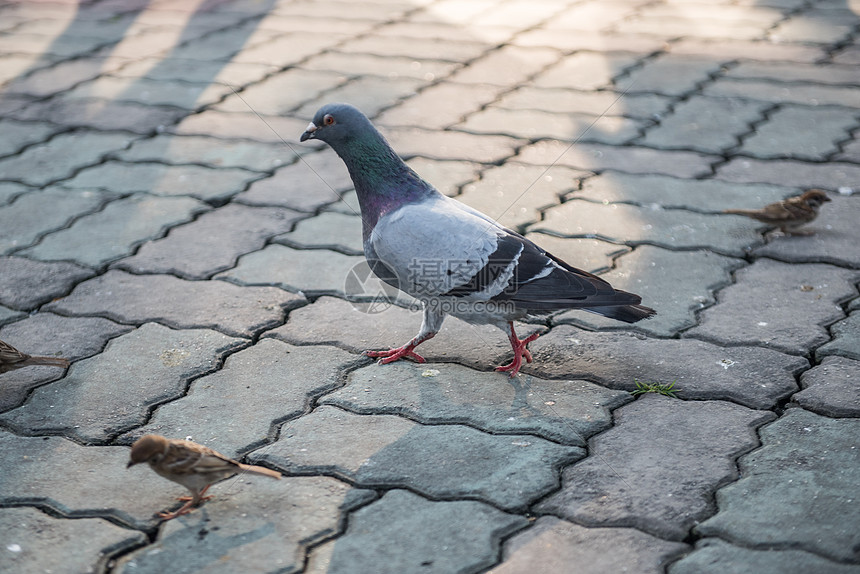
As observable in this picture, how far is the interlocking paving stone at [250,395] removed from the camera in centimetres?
289

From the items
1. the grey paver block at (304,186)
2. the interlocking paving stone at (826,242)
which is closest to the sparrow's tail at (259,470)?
the grey paver block at (304,186)

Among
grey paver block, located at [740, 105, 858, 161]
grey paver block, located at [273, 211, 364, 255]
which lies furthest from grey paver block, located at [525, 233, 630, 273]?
grey paver block, located at [740, 105, 858, 161]

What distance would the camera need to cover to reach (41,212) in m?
4.60

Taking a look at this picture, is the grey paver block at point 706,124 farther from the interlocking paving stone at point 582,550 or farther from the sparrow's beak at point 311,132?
the interlocking paving stone at point 582,550

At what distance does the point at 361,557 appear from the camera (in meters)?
2.31

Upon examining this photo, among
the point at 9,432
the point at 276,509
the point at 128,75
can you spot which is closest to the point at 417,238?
the point at 276,509

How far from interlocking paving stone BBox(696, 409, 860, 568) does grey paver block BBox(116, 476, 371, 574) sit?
3.58 ft

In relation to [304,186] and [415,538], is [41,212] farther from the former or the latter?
[415,538]

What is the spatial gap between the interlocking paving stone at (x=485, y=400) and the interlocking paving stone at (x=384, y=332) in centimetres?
11

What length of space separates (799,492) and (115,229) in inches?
136

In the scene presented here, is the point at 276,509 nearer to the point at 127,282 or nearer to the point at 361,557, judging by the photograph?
the point at 361,557

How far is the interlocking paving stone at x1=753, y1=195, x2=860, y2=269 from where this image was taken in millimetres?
3992

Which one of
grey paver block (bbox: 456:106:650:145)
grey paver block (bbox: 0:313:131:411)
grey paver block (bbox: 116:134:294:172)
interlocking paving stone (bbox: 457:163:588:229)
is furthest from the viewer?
grey paver block (bbox: 456:106:650:145)

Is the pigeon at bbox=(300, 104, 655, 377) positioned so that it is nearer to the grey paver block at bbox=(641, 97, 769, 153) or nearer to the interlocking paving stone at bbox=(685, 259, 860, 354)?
the interlocking paving stone at bbox=(685, 259, 860, 354)
